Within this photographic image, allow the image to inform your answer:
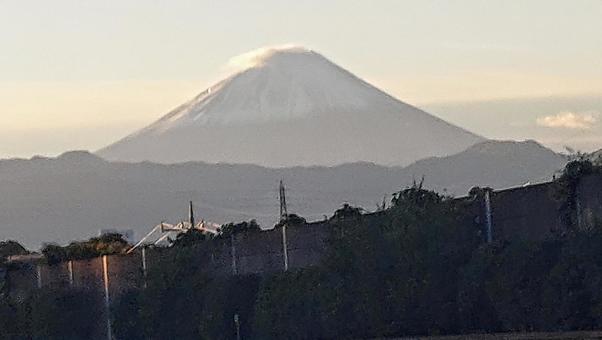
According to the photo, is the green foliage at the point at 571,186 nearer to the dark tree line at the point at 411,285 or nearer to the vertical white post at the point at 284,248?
the dark tree line at the point at 411,285

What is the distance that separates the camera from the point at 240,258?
1645 inches

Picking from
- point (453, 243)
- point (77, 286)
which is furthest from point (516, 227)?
point (77, 286)

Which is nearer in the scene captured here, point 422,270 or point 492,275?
point 492,275

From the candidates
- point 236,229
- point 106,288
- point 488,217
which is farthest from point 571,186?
point 106,288

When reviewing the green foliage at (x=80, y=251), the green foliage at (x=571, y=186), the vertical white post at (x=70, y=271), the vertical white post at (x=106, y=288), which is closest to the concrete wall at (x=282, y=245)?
the vertical white post at (x=70, y=271)

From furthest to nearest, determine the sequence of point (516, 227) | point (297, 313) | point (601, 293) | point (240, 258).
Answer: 1. point (240, 258)
2. point (297, 313)
3. point (516, 227)
4. point (601, 293)

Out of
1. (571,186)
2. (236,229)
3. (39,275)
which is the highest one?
(236,229)

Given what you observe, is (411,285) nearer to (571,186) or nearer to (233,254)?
(571,186)

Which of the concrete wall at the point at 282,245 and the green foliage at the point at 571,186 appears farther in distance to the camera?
the concrete wall at the point at 282,245

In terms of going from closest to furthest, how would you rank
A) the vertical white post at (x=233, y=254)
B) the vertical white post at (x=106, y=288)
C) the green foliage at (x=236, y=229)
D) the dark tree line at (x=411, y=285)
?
the dark tree line at (x=411, y=285) → the vertical white post at (x=233, y=254) → the green foliage at (x=236, y=229) → the vertical white post at (x=106, y=288)

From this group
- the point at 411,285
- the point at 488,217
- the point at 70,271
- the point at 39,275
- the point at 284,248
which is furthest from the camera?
the point at 39,275

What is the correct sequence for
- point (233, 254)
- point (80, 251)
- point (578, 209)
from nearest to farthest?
point (578, 209)
point (233, 254)
point (80, 251)

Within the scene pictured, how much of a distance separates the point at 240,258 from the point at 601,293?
17761mm

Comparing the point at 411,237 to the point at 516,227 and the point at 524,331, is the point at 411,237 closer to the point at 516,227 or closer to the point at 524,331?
the point at 516,227
